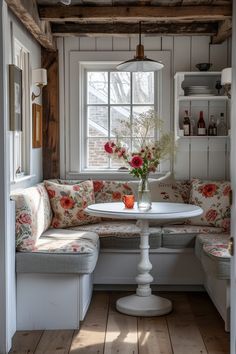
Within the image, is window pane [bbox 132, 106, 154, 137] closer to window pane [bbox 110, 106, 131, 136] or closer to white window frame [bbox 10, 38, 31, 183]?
window pane [bbox 110, 106, 131, 136]

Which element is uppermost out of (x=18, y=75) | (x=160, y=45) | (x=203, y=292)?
(x=160, y=45)

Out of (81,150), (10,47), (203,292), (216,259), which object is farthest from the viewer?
(81,150)

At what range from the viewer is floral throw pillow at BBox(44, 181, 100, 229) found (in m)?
4.71

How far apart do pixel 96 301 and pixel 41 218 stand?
0.82m

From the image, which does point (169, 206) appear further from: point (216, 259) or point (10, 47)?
point (10, 47)

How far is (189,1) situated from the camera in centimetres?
437

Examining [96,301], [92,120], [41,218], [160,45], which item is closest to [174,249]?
[96,301]

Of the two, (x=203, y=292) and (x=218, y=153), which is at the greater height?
(x=218, y=153)

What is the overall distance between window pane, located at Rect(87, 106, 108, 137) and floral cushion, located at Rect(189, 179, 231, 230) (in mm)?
1093

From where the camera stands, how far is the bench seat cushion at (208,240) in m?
4.09

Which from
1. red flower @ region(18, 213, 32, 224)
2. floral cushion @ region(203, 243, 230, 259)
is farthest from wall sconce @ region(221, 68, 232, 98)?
red flower @ region(18, 213, 32, 224)

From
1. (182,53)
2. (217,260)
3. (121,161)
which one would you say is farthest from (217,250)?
(182,53)

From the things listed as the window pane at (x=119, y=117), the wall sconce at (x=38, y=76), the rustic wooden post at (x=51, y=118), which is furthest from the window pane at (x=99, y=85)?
the wall sconce at (x=38, y=76)

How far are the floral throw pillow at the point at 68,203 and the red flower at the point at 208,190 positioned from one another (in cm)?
102
